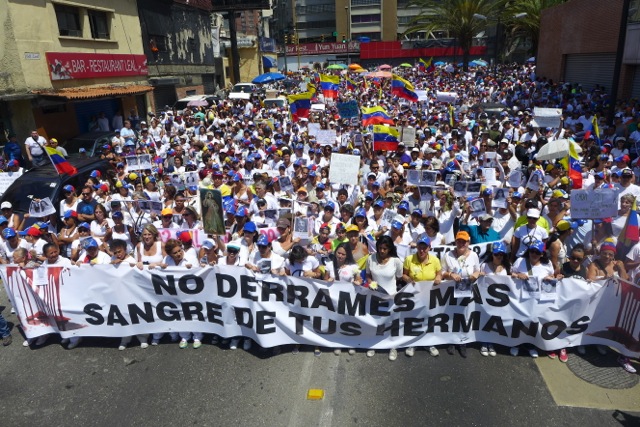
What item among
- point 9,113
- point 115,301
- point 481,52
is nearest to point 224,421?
point 115,301

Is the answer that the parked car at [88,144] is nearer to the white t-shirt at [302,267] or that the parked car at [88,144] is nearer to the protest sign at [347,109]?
the protest sign at [347,109]

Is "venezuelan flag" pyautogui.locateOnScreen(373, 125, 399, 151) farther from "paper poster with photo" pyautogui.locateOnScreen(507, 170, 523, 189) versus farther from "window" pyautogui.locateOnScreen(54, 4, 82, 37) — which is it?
"window" pyautogui.locateOnScreen(54, 4, 82, 37)

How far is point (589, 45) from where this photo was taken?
72.4 ft

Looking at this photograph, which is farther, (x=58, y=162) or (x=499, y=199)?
(x=58, y=162)

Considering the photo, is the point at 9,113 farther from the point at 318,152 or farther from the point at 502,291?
the point at 502,291

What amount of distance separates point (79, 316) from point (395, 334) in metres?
4.00

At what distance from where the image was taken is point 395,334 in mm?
5621

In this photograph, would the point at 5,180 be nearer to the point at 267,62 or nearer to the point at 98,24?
the point at 98,24

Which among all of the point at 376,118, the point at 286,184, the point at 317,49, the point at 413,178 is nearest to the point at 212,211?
the point at 286,184

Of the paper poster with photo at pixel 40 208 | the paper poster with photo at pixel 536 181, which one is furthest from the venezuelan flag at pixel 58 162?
the paper poster with photo at pixel 536 181

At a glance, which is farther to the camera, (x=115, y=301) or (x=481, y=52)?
(x=481, y=52)

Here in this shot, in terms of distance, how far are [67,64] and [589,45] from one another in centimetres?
2326

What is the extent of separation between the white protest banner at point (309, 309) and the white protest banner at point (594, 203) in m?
Result: 0.99

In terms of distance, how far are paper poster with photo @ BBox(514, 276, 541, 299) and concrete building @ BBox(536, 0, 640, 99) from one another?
1666cm
